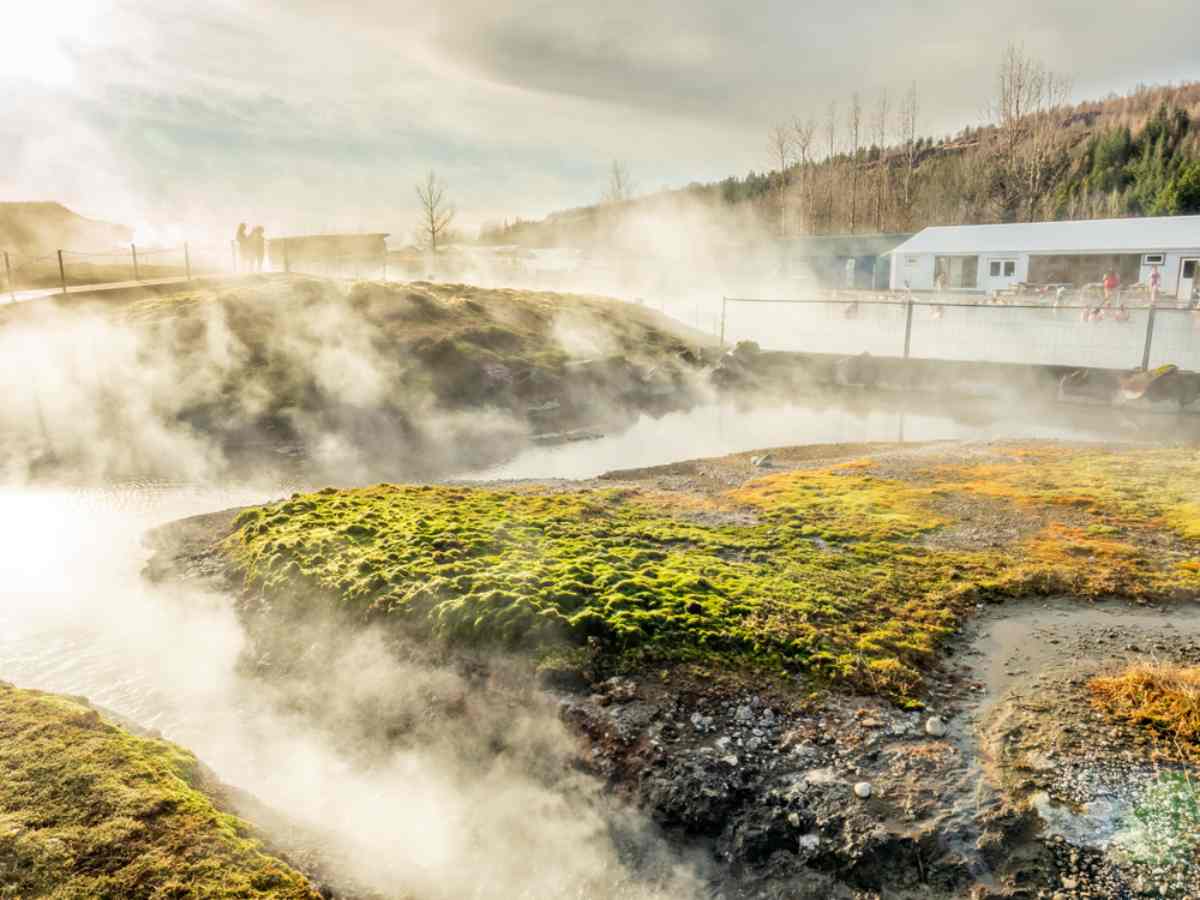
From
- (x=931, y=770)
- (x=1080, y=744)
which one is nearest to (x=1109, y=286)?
(x=1080, y=744)

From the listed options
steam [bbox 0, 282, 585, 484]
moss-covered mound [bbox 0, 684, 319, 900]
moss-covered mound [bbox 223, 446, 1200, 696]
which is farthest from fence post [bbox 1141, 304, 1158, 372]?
moss-covered mound [bbox 0, 684, 319, 900]

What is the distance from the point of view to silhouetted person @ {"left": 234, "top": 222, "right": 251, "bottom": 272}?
3506 centimetres

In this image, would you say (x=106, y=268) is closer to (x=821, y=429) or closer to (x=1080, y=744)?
(x=821, y=429)

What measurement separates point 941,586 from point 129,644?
8405mm

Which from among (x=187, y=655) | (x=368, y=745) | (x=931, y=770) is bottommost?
(x=187, y=655)

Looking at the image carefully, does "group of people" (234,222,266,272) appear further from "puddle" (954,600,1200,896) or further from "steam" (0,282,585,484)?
"puddle" (954,600,1200,896)

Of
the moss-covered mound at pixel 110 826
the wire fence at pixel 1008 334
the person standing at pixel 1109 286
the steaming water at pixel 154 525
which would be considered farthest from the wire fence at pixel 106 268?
the person standing at pixel 1109 286

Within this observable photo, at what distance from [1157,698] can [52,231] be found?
170 feet

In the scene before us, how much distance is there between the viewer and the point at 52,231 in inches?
1697

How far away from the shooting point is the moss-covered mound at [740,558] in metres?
6.91

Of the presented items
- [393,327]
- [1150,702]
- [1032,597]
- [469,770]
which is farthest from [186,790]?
[393,327]

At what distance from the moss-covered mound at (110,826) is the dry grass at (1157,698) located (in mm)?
5522

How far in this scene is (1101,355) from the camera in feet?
67.8

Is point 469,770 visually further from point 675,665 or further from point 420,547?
point 420,547
